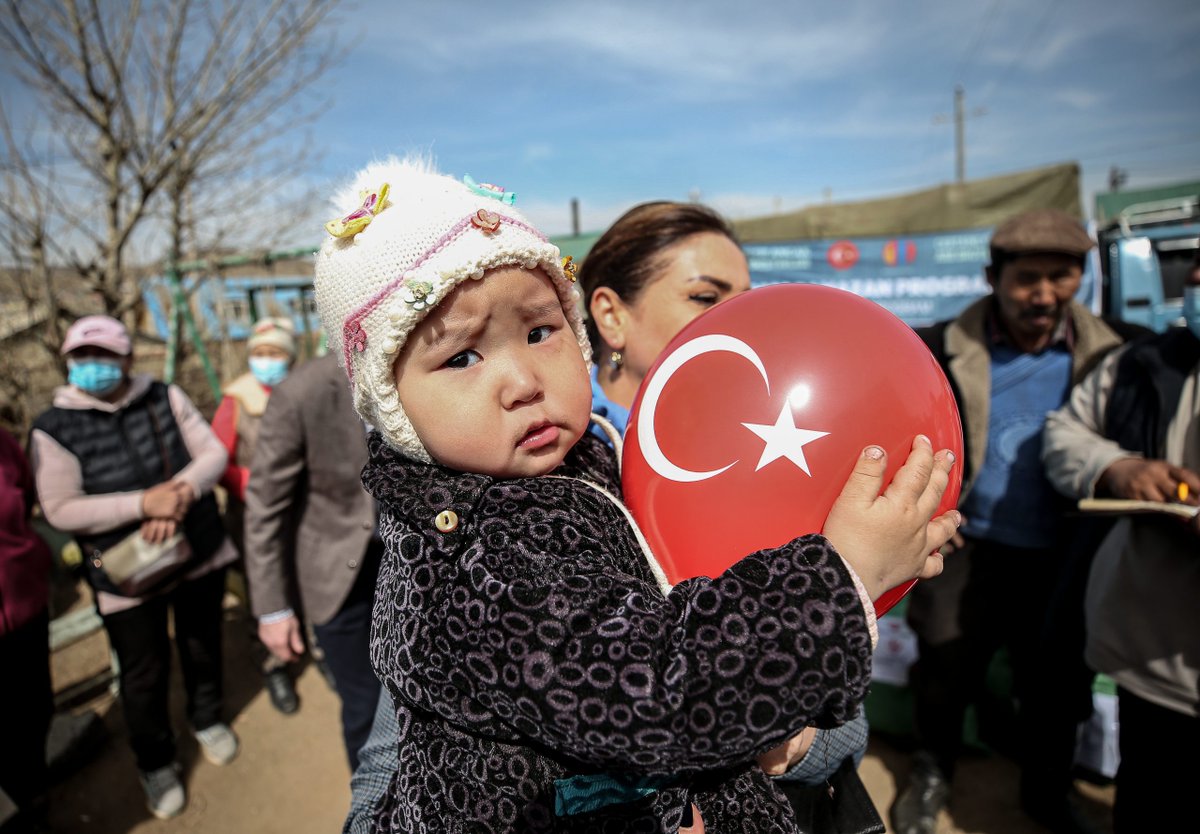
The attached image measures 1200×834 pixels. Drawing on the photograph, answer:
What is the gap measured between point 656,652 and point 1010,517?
2828 mm

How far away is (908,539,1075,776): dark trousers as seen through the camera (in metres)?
3.03

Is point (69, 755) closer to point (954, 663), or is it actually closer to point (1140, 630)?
point (954, 663)

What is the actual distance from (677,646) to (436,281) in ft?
2.01

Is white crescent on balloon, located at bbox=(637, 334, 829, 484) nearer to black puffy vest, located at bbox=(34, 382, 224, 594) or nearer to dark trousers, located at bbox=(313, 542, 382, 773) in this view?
dark trousers, located at bbox=(313, 542, 382, 773)

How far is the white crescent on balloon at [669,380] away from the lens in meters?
1.08

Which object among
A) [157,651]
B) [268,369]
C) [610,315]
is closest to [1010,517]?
[610,315]

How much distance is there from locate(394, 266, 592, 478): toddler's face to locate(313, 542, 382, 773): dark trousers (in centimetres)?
206

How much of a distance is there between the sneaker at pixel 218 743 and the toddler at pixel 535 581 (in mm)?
3325

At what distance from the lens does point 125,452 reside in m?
3.35

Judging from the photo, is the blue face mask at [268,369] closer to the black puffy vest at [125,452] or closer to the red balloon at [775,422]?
the black puffy vest at [125,452]

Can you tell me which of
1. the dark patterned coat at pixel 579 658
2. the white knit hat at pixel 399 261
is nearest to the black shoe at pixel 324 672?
Answer: the dark patterned coat at pixel 579 658

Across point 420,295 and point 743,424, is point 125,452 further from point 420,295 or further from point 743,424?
point 743,424

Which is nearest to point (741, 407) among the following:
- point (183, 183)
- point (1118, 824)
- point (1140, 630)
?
point (1140, 630)

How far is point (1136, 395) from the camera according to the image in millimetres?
2352
